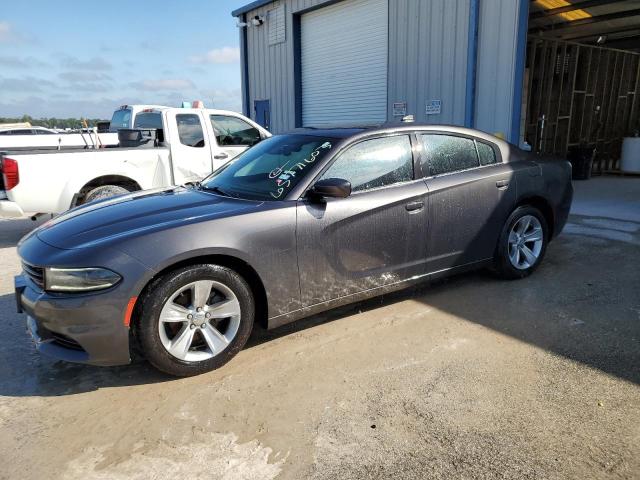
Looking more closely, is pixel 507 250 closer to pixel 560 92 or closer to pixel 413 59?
pixel 413 59

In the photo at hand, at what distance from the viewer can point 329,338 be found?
3693 mm

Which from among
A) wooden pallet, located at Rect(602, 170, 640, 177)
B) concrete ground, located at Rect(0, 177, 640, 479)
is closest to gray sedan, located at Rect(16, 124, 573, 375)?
concrete ground, located at Rect(0, 177, 640, 479)

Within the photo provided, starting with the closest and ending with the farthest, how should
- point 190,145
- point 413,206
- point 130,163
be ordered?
point 413,206 < point 130,163 < point 190,145

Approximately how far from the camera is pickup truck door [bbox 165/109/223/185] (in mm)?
7590

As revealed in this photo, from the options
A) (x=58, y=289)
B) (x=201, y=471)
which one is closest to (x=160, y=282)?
(x=58, y=289)

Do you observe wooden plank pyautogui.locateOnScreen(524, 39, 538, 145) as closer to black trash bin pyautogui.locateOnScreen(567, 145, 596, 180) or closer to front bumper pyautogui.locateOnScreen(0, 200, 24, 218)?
black trash bin pyautogui.locateOnScreen(567, 145, 596, 180)

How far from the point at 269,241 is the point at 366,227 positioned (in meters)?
0.78

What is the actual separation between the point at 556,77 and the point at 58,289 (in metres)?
Answer: 13.7

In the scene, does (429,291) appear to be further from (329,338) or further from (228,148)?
(228,148)

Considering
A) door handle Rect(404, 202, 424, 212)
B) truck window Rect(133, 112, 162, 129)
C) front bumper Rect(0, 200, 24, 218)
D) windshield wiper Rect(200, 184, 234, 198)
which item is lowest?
front bumper Rect(0, 200, 24, 218)

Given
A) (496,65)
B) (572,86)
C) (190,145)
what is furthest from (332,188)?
(572,86)

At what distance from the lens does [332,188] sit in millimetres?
3389

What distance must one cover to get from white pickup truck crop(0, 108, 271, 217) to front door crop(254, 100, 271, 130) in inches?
291

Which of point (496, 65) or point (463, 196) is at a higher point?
point (496, 65)
